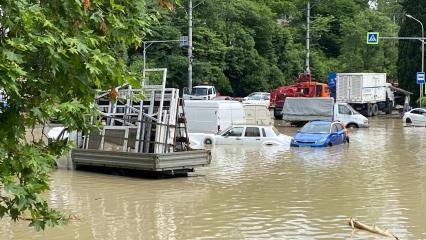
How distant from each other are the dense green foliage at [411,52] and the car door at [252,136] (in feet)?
117

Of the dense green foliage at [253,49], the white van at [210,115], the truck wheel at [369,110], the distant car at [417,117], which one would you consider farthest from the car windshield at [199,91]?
the white van at [210,115]

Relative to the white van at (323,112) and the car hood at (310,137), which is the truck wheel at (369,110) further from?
the car hood at (310,137)

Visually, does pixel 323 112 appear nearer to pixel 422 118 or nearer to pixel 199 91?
pixel 422 118

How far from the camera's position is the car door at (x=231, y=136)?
102 ft

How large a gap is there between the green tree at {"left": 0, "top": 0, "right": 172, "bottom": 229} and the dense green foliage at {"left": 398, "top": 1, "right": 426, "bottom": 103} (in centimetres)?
6035

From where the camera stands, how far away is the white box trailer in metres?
54.9

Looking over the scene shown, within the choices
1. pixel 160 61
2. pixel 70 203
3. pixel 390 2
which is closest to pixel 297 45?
pixel 160 61

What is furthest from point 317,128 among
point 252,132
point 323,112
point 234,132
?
point 323,112

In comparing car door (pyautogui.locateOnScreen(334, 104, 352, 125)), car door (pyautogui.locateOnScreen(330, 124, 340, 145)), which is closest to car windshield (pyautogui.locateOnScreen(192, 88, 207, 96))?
car door (pyautogui.locateOnScreen(334, 104, 352, 125))

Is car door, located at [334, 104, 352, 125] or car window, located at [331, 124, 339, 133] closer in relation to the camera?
car window, located at [331, 124, 339, 133]

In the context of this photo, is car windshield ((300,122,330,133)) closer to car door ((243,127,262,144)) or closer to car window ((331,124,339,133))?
car window ((331,124,339,133))

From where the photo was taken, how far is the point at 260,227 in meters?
12.7

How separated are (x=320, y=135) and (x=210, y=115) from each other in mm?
6205

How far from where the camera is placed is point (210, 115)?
34406 millimetres
